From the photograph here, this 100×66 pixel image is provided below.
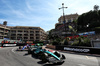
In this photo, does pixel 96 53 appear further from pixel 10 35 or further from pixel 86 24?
pixel 10 35

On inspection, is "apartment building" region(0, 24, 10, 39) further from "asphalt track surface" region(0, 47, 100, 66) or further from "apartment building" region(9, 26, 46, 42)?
"asphalt track surface" region(0, 47, 100, 66)

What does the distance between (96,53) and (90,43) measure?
5.25 metres

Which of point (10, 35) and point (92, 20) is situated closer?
point (92, 20)

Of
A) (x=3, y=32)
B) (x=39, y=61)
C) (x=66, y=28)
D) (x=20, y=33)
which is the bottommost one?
(x=39, y=61)

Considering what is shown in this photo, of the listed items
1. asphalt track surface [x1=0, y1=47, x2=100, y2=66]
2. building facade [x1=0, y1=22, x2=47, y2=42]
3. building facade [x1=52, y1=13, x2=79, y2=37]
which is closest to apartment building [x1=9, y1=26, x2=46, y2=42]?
building facade [x1=0, y1=22, x2=47, y2=42]

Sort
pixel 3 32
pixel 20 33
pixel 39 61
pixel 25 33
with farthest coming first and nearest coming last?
pixel 25 33
pixel 20 33
pixel 3 32
pixel 39 61

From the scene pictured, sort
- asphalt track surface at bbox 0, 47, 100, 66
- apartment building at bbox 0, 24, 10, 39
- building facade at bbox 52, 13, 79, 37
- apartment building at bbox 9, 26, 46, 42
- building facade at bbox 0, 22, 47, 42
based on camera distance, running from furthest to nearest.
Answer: apartment building at bbox 9, 26, 46, 42
building facade at bbox 0, 22, 47, 42
apartment building at bbox 0, 24, 10, 39
building facade at bbox 52, 13, 79, 37
asphalt track surface at bbox 0, 47, 100, 66

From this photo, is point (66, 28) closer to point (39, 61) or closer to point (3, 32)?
point (39, 61)

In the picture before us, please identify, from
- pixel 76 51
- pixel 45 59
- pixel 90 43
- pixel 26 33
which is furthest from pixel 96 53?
pixel 26 33

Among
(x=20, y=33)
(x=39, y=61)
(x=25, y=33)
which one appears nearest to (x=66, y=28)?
(x=25, y=33)

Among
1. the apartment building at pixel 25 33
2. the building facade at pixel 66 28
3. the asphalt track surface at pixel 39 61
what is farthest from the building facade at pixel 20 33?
the asphalt track surface at pixel 39 61

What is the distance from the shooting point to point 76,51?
545 inches

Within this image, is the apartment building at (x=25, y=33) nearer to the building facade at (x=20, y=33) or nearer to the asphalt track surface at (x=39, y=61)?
the building facade at (x=20, y=33)

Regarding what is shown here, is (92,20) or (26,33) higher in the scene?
(92,20)
